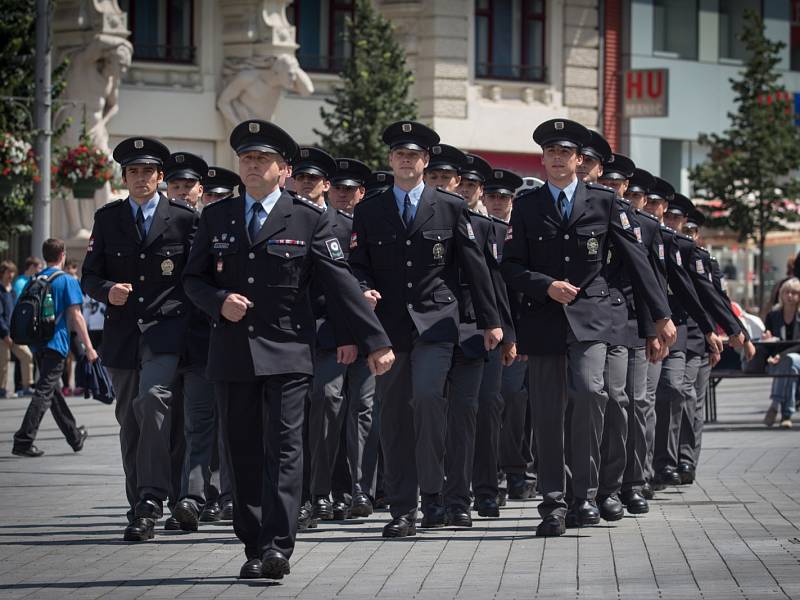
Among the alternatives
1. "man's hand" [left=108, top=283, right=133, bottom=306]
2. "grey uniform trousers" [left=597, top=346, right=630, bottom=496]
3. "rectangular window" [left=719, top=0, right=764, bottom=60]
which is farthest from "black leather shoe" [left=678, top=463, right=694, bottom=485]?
"rectangular window" [left=719, top=0, right=764, bottom=60]

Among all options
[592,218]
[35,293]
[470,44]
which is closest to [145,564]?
[592,218]

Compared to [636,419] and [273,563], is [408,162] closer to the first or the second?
[636,419]

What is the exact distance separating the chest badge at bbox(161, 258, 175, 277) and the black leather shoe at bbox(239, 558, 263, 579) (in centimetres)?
264

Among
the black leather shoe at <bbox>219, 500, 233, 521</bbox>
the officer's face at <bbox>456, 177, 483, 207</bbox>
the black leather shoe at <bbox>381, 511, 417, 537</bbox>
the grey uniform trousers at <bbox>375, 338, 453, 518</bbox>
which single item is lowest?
the black leather shoe at <bbox>219, 500, 233, 521</bbox>

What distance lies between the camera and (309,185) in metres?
12.9

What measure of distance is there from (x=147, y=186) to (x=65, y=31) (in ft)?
74.5

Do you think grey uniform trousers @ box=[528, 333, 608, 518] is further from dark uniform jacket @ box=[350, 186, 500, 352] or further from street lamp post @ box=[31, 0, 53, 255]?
street lamp post @ box=[31, 0, 53, 255]

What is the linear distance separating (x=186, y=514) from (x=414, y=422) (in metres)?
1.44

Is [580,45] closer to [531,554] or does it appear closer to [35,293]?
[35,293]

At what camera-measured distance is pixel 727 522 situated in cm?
1188

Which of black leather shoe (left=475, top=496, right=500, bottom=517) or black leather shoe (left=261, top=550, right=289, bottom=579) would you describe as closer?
black leather shoe (left=261, top=550, right=289, bottom=579)

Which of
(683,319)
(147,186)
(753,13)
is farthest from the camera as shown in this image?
(753,13)

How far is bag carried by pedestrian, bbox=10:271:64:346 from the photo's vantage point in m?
17.2

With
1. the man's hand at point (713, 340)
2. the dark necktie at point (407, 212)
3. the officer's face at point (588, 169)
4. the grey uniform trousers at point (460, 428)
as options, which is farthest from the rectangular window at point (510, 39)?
the dark necktie at point (407, 212)
